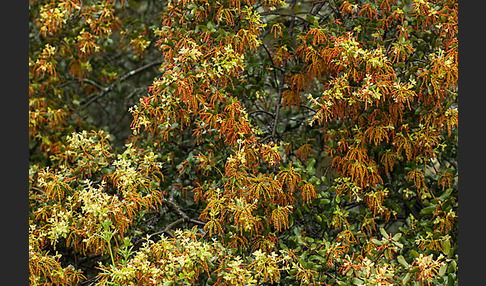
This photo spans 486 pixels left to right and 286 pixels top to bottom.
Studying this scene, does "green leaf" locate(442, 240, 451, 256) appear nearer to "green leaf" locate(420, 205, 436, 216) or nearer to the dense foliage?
the dense foliage

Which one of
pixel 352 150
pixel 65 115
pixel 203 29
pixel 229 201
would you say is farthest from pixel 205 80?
pixel 65 115

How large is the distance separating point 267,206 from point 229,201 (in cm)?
24

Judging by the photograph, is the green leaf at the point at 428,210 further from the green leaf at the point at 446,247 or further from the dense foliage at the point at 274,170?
the green leaf at the point at 446,247

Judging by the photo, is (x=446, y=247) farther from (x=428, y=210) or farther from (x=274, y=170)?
(x=274, y=170)

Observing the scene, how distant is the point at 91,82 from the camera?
172 inches

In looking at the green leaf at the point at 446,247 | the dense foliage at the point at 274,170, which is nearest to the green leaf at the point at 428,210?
the dense foliage at the point at 274,170

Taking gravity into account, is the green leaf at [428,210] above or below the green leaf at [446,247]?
above

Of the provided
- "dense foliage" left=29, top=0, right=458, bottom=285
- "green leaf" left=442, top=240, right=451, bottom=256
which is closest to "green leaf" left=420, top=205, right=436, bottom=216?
"dense foliage" left=29, top=0, right=458, bottom=285

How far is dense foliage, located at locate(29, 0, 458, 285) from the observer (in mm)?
2799

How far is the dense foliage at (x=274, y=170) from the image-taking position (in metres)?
2.80

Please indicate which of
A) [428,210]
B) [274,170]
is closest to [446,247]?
[428,210]

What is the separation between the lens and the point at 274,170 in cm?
314

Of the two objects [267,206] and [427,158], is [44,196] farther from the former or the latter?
[427,158]

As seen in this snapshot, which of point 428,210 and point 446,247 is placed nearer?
point 446,247
